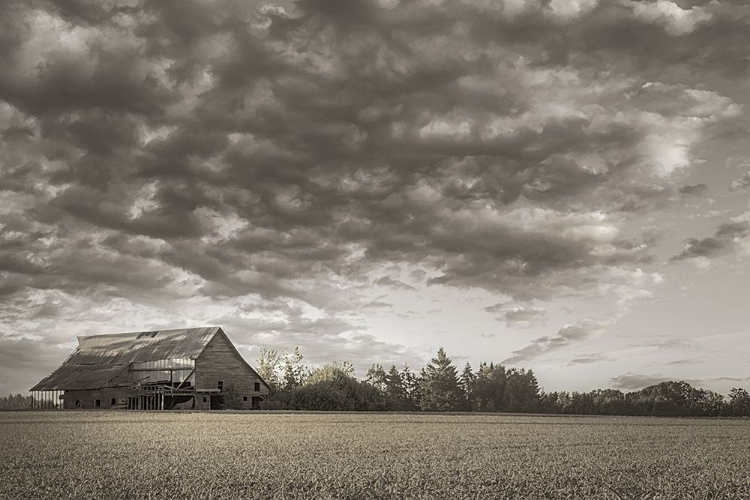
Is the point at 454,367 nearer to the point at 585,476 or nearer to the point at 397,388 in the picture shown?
the point at 397,388

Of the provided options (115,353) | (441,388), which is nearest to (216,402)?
(115,353)

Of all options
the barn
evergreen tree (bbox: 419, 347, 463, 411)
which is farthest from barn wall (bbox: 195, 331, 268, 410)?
evergreen tree (bbox: 419, 347, 463, 411)

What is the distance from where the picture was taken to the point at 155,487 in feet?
38.2

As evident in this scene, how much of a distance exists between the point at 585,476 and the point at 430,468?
3.05m

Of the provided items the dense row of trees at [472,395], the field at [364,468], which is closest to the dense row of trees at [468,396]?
the dense row of trees at [472,395]

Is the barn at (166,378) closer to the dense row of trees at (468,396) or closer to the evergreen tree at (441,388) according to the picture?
the dense row of trees at (468,396)

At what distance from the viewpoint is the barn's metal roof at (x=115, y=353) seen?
73188mm

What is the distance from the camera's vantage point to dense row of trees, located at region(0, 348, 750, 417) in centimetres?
5694

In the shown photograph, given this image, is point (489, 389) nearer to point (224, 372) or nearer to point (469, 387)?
point (469, 387)

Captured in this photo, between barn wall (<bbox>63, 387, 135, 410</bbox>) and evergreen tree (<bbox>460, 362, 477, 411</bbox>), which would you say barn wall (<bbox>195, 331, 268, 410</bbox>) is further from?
evergreen tree (<bbox>460, 362, 477, 411</bbox>)

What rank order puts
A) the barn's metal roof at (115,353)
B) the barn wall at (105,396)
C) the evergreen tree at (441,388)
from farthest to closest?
the evergreen tree at (441,388)
the barn's metal roof at (115,353)
the barn wall at (105,396)

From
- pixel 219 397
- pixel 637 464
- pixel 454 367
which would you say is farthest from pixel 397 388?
pixel 637 464

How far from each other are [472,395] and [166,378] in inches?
1826

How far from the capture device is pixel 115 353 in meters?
79.9
